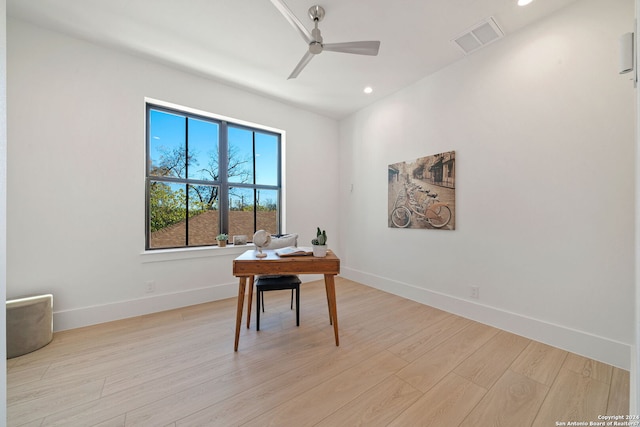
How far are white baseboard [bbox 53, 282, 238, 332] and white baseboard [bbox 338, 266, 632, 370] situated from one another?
2472 mm

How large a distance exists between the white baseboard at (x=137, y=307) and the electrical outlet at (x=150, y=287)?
0.07 metres

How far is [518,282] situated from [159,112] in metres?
4.46

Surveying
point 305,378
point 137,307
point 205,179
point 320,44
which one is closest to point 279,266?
point 305,378

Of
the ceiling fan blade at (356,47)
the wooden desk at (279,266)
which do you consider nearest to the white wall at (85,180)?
the wooden desk at (279,266)

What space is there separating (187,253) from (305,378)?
6.99 feet

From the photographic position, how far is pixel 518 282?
2195 millimetres

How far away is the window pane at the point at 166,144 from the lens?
9.39ft

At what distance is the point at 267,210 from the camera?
375 cm

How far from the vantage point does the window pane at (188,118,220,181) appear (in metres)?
3.12

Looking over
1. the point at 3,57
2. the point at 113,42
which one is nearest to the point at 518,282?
the point at 3,57

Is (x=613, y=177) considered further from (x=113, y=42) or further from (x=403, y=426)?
(x=113, y=42)

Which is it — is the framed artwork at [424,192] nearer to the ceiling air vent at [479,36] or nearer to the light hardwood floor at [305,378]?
the ceiling air vent at [479,36]

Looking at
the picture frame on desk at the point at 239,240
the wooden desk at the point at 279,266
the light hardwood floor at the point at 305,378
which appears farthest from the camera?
the picture frame on desk at the point at 239,240

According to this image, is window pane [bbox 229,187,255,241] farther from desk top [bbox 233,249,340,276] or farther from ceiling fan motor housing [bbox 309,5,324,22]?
ceiling fan motor housing [bbox 309,5,324,22]
